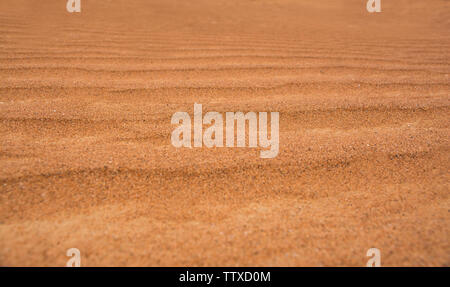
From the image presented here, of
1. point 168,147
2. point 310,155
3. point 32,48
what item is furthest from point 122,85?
point 310,155

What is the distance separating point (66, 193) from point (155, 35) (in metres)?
2.42

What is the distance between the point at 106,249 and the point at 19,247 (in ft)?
0.88

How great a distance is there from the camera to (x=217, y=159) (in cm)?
121

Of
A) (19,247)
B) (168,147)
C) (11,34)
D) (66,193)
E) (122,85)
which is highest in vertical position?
(11,34)

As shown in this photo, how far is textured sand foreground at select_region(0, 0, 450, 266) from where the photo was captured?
86cm

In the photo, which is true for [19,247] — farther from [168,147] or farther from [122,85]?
[122,85]

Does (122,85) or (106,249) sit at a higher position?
(122,85)

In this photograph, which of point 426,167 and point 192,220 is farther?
point 426,167

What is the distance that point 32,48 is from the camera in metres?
2.32

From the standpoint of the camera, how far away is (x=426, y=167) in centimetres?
121

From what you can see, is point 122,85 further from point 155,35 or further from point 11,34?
point 11,34

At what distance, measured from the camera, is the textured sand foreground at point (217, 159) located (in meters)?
0.86
